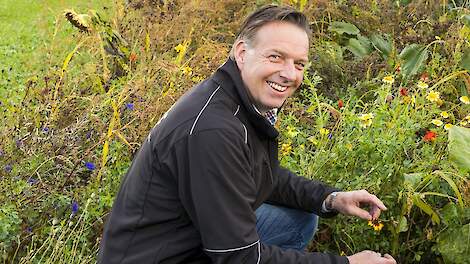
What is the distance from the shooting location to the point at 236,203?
2.24 m

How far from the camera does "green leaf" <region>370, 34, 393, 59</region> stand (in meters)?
4.74

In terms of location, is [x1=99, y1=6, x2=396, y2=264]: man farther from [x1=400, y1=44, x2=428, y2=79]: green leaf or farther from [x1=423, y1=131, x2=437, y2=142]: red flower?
[x1=400, y1=44, x2=428, y2=79]: green leaf

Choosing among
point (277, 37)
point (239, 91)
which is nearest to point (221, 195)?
point (239, 91)

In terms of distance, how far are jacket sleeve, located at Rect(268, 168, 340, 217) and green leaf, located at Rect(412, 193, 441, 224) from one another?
1.16 feet

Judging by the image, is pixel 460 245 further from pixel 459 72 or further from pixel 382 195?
pixel 459 72

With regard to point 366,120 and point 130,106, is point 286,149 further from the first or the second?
point 130,106

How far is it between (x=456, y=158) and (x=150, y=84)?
169 centimetres

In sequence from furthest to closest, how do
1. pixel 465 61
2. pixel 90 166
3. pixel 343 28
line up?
pixel 343 28, pixel 465 61, pixel 90 166

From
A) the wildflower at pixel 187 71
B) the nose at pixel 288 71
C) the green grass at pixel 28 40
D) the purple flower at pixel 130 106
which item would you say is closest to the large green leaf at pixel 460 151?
the nose at pixel 288 71

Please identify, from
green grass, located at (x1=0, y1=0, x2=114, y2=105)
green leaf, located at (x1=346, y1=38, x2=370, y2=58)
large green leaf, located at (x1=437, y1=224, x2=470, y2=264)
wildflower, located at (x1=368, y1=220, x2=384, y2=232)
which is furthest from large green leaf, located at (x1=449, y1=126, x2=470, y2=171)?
green grass, located at (x1=0, y1=0, x2=114, y2=105)

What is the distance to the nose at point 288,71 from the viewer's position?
246 centimetres

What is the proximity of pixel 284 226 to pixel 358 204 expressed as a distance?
0.32m

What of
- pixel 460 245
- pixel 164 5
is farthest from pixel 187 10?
pixel 460 245

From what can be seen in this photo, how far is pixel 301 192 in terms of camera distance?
9.71 ft
